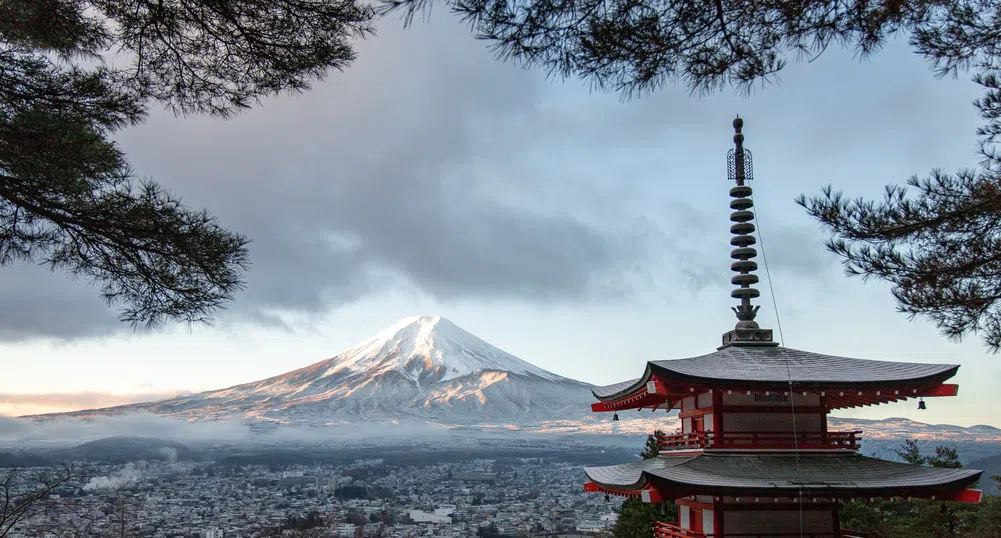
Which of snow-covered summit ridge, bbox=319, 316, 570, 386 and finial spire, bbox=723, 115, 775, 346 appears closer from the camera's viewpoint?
finial spire, bbox=723, 115, 775, 346

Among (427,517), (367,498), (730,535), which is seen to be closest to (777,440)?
(730,535)

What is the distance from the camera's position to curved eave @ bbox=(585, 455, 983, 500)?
10.3 metres

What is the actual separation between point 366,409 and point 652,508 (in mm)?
100363

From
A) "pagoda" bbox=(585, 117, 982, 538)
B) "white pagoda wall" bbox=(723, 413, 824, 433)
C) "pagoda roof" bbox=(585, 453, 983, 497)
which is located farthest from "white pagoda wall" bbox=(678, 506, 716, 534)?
"white pagoda wall" bbox=(723, 413, 824, 433)

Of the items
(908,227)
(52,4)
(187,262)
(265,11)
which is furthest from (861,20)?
(52,4)

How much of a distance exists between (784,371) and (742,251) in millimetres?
2653

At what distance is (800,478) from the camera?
10570mm

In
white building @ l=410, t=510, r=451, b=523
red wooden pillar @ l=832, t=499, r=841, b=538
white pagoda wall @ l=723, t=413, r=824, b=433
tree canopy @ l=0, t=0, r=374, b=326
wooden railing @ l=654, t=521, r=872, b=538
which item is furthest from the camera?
white building @ l=410, t=510, r=451, b=523

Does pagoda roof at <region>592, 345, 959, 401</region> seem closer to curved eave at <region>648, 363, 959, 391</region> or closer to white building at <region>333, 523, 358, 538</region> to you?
curved eave at <region>648, 363, 959, 391</region>

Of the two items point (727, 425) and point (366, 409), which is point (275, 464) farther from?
point (727, 425)

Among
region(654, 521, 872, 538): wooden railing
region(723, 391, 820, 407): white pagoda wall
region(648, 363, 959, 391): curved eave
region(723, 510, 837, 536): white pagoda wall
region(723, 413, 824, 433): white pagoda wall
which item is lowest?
region(654, 521, 872, 538): wooden railing

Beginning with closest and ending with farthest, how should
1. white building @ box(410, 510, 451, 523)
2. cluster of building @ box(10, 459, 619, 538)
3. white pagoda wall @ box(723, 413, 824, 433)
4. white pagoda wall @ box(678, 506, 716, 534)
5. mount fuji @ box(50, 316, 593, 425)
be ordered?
white pagoda wall @ box(678, 506, 716, 534)
white pagoda wall @ box(723, 413, 824, 433)
cluster of building @ box(10, 459, 619, 538)
white building @ box(410, 510, 451, 523)
mount fuji @ box(50, 316, 593, 425)

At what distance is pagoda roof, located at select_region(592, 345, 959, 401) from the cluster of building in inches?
854

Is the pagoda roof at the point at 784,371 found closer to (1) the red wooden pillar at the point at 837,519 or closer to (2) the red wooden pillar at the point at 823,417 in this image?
(2) the red wooden pillar at the point at 823,417
